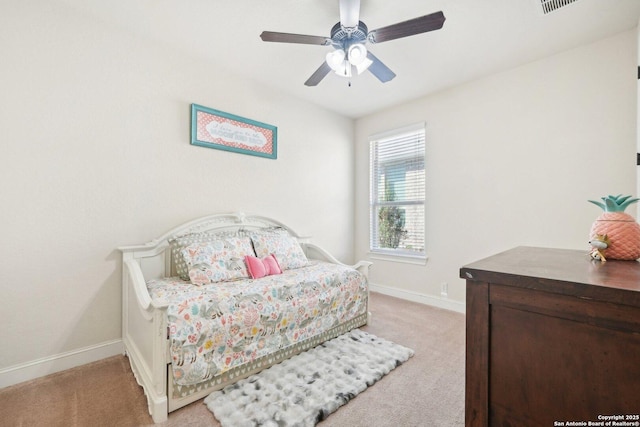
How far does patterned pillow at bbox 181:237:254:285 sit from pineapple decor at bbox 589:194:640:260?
7.05 feet

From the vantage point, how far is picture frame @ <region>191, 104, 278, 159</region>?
2.65 m

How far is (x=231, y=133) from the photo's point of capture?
9.44 feet

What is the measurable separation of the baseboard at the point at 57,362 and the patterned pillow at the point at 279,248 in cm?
131

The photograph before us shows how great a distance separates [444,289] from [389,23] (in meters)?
2.76

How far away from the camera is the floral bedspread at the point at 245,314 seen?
158 centimetres

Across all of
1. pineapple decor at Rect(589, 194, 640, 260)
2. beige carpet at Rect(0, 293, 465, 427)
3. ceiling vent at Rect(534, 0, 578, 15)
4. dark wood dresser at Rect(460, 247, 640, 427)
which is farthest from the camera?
ceiling vent at Rect(534, 0, 578, 15)

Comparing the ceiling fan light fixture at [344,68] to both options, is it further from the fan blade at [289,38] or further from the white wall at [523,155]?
the white wall at [523,155]

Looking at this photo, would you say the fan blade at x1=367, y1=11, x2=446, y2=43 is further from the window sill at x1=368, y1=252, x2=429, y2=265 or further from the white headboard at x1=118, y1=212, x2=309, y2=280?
the window sill at x1=368, y1=252, x2=429, y2=265

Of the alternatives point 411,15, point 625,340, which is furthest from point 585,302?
point 411,15

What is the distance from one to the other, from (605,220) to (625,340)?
68cm

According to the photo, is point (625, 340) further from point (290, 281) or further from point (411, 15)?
point (411, 15)

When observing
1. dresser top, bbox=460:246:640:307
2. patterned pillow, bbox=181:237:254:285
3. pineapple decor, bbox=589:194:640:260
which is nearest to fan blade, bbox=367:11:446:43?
pineapple decor, bbox=589:194:640:260

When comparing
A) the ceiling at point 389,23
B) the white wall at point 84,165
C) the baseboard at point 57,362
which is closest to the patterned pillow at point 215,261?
the white wall at point 84,165

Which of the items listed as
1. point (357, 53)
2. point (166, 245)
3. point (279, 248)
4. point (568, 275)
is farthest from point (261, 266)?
point (568, 275)
